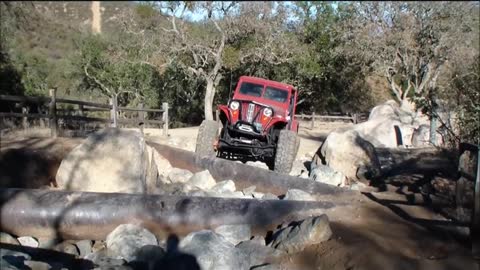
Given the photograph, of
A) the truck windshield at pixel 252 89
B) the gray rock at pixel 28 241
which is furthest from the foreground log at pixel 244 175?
the gray rock at pixel 28 241

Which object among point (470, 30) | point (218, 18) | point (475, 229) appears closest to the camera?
point (475, 229)

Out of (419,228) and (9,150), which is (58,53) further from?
(419,228)

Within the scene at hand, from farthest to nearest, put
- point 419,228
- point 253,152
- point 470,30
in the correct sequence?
point 470,30, point 253,152, point 419,228

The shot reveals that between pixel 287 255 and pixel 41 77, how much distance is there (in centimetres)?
2474

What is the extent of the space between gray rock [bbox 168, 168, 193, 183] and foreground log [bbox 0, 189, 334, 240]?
3680mm

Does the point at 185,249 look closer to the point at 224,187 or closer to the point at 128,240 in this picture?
the point at 128,240

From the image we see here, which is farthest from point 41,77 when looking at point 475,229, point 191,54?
point 475,229

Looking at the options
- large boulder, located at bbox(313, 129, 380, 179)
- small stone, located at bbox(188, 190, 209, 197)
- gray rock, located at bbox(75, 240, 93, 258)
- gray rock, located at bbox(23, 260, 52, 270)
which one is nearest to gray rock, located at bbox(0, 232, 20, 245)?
gray rock, located at bbox(75, 240, 93, 258)

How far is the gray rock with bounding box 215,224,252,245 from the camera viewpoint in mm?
6180

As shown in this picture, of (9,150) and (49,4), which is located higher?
(49,4)

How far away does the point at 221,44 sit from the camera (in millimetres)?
20125

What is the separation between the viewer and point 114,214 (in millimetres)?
6434

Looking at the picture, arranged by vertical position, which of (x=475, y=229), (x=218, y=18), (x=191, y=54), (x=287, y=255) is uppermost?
(x=218, y=18)

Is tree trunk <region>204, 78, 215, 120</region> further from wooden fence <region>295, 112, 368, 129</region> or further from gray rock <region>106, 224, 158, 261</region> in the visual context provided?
gray rock <region>106, 224, 158, 261</region>
